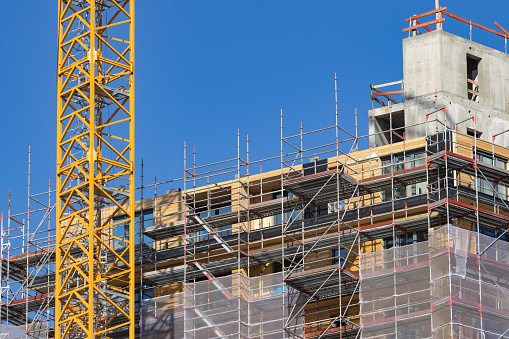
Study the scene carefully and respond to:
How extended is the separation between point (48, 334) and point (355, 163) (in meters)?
18.2

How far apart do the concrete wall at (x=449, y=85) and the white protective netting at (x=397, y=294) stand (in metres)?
11.7

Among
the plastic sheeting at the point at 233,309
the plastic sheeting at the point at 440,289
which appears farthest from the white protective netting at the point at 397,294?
the plastic sheeting at the point at 233,309

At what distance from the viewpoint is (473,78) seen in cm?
8031

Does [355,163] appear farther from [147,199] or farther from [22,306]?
[22,306]

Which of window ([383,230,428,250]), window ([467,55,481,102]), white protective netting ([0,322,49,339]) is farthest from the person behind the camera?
window ([467,55,481,102])

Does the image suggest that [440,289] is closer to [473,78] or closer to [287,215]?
[287,215]

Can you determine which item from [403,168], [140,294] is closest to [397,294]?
[403,168]

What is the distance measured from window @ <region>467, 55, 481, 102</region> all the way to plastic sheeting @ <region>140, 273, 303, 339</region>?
52.2ft

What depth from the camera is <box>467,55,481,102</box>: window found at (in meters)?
79.2

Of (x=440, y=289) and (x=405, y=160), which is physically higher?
(x=405, y=160)

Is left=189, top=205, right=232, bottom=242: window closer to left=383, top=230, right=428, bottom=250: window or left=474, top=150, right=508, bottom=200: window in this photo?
left=383, top=230, right=428, bottom=250: window

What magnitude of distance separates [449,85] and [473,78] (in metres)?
3.07

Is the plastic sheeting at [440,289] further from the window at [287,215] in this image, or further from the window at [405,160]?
the window at [287,215]

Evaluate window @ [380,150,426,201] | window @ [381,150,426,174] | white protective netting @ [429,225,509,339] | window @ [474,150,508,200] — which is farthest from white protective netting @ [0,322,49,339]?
window @ [474,150,508,200]
